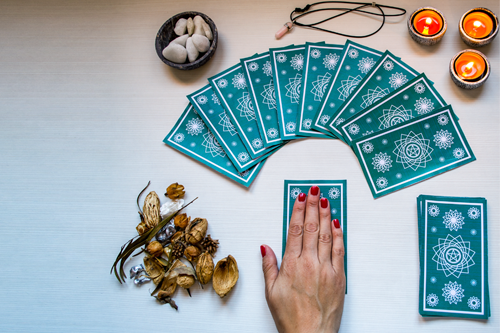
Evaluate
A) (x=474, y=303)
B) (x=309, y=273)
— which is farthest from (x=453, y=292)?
(x=309, y=273)

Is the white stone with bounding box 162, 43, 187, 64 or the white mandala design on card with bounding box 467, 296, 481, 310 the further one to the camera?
the white stone with bounding box 162, 43, 187, 64

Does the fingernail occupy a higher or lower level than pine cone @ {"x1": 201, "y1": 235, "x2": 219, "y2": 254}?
higher

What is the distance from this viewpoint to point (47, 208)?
3.57 feet

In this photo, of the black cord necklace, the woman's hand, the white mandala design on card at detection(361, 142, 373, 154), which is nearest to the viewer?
the woman's hand

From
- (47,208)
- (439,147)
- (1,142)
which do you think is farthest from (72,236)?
(439,147)

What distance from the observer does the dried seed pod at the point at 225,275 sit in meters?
0.94

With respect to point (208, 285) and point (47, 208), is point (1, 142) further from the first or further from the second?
point (208, 285)

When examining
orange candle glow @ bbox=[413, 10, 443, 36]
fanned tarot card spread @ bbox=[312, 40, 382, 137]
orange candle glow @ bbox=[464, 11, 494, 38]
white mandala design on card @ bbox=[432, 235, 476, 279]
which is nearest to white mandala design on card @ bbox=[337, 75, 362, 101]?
fanned tarot card spread @ bbox=[312, 40, 382, 137]

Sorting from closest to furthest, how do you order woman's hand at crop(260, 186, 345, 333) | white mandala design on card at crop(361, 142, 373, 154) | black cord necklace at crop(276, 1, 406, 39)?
1. woman's hand at crop(260, 186, 345, 333)
2. white mandala design on card at crop(361, 142, 373, 154)
3. black cord necklace at crop(276, 1, 406, 39)

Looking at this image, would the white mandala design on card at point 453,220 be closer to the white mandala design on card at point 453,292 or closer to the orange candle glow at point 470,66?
the white mandala design on card at point 453,292

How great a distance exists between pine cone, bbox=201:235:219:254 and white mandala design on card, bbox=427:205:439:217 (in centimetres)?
57

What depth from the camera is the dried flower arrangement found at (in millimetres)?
948

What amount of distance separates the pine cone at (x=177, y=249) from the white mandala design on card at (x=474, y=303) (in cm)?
73

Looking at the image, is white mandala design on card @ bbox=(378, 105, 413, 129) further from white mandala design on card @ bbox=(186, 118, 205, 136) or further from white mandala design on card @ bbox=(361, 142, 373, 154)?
white mandala design on card @ bbox=(186, 118, 205, 136)
